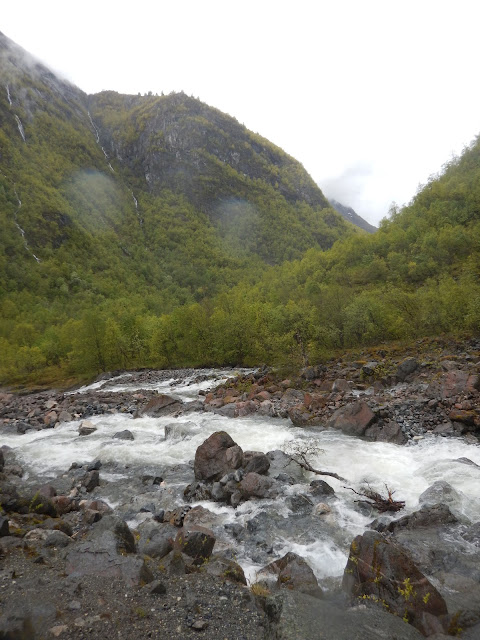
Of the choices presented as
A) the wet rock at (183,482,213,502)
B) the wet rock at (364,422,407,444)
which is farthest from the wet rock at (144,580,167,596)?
the wet rock at (364,422,407,444)

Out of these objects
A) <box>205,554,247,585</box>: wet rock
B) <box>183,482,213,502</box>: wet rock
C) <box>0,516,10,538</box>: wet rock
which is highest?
<box>0,516,10,538</box>: wet rock

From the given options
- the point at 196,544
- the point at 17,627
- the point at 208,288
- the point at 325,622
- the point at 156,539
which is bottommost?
the point at 156,539

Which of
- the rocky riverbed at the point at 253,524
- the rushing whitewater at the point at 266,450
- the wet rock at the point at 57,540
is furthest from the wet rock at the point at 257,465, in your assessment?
the wet rock at the point at 57,540

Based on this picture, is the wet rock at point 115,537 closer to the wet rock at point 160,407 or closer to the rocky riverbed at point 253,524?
the rocky riverbed at point 253,524

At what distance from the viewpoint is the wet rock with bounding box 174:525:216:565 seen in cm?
851

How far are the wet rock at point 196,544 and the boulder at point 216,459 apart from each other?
487 cm

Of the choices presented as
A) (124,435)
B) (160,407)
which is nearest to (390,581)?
(124,435)

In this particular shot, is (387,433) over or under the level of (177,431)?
over

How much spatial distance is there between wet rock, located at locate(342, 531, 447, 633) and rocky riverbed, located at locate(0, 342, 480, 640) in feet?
0.09

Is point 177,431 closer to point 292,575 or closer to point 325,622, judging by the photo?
point 292,575

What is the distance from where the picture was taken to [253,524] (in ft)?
34.9

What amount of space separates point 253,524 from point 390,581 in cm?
479

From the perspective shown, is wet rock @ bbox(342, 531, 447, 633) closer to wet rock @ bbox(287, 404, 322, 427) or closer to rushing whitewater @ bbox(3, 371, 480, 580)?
rushing whitewater @ bbox(3, 371, 480, 580)

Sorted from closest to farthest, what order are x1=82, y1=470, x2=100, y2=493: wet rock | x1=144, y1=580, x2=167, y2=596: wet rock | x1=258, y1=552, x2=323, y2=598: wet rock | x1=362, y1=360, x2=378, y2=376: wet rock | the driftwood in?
1. x1=144, y1=580, x2=167, y2=596: wet rock
2. x1=258, y1=552, x2=323, y2=598: wet rock
3. the driftwood
4. x1=82, y1=470, x2=100, y2=493: wet rock
5. x1=362, y1=360, x2=378, y2=376: wet rock
